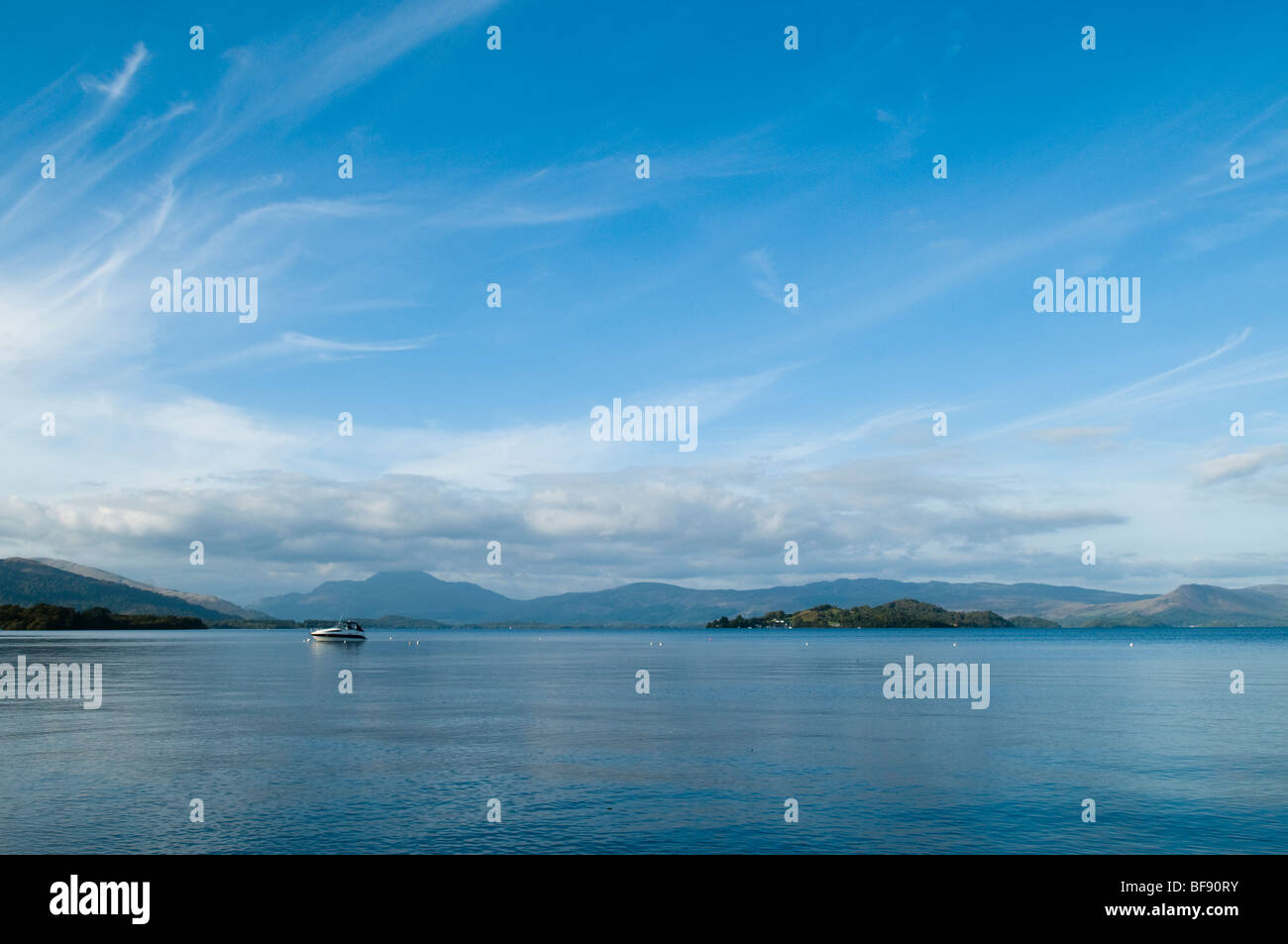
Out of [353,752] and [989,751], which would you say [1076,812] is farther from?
[353,752]

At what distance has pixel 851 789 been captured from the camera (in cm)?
3988

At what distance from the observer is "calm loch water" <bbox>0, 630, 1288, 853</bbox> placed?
106 ft

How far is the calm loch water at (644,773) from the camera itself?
32250 millimetres

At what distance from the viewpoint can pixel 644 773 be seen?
4388 cm

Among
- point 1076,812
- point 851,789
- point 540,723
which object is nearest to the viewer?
point 1076,812
